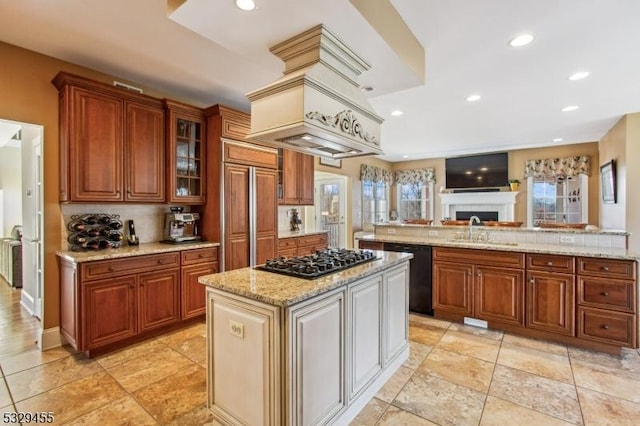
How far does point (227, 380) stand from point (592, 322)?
10.8 ft

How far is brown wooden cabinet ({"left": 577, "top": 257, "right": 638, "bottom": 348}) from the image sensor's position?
2777mm

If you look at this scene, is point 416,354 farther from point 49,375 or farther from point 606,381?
point 49,375

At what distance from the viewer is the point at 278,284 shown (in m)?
1.76

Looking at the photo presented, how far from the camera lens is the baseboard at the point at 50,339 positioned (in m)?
2.90

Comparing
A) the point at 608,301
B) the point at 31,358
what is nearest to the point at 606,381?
the point at 608,301

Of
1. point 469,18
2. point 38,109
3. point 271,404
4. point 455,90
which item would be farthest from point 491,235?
point 38,109

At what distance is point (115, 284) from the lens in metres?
2.86

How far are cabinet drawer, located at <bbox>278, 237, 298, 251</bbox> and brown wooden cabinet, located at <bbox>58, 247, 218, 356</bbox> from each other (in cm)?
121

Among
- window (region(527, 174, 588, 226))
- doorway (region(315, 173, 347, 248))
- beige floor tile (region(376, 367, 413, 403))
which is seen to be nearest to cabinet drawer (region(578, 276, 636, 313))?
beige floor tile (region(376, 367, 413, 403))

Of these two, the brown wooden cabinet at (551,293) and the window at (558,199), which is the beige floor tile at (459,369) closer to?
the brown wooden cabinet at (551,293)

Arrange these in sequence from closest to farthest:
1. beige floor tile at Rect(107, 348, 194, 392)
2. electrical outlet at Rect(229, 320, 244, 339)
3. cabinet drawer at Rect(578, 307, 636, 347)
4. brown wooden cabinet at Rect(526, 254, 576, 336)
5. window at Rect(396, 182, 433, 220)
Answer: electrical outlet at Rect(229, 320, 244, 339) < beige floor tile at Rect(107, 348, 194, 392) < cabinet drawer at Rect(578, 307, 636, 347) < brown wooden cabinet at Rect(526, 254, 576, 336) < window at Rect(396, 182, 433, 220)

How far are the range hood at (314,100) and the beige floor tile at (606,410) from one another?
2.35m

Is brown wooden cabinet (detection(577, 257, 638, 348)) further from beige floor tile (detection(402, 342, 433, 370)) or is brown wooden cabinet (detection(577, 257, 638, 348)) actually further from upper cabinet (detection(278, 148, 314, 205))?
upper cabinet (detection(278, 148, 314, 205))

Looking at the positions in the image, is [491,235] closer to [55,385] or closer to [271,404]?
[271,404]
